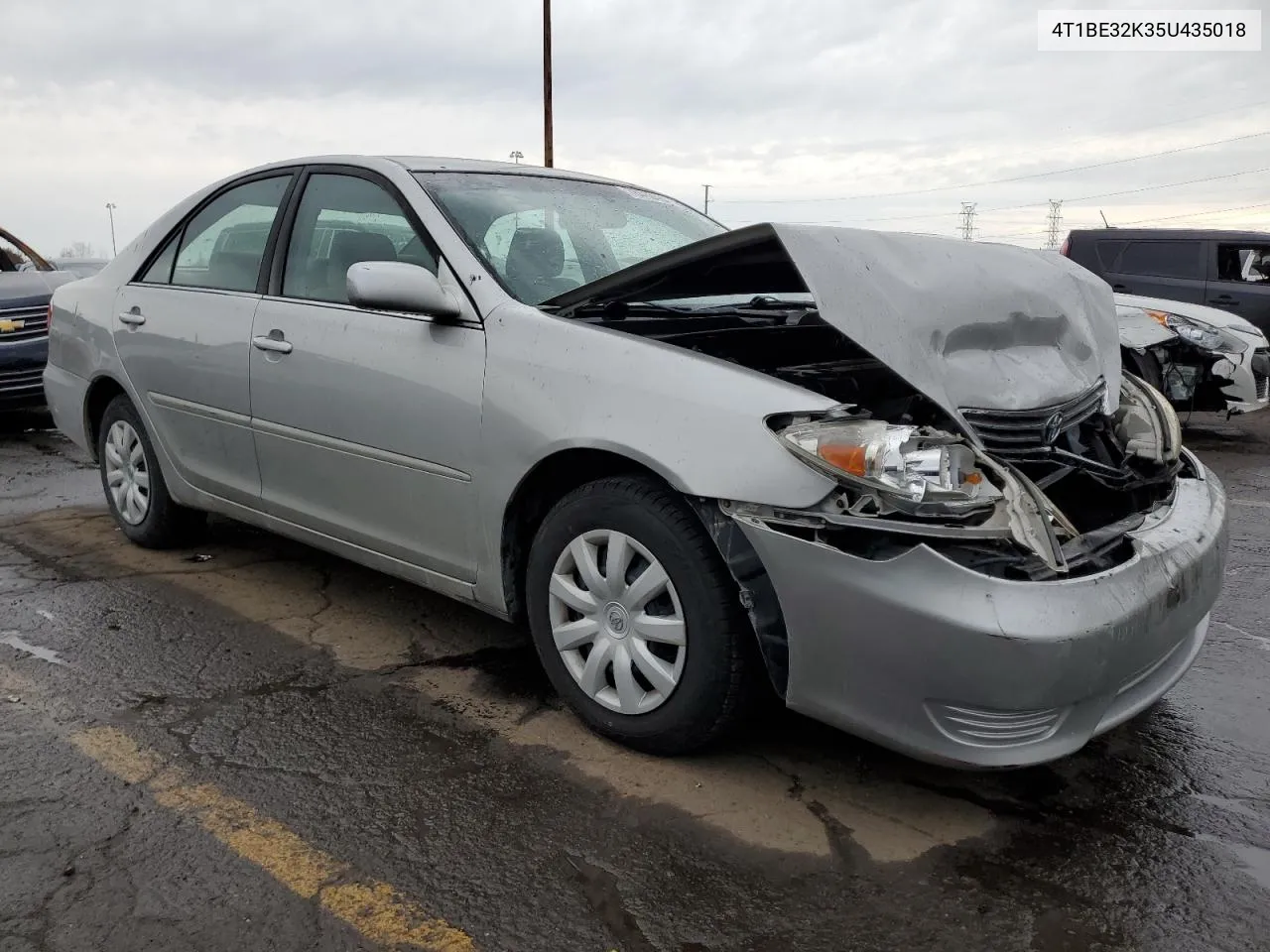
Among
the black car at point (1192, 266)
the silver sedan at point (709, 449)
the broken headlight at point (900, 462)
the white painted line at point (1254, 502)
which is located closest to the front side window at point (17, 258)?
the silver sedan at point (709, 449)

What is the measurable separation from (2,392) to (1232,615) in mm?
8029

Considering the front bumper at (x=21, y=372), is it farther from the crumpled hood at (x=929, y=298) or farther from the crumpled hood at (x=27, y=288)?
the crumpled hood at (x=929, y=298)

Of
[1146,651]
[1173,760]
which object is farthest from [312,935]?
[1173,760]

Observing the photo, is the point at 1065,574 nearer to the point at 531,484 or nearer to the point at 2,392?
the point at 531,484

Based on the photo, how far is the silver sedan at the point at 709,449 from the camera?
2297 mm

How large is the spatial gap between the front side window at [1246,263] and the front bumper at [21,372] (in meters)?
10.7

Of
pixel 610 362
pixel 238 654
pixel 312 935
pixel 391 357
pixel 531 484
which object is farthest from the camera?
pixel 238 654

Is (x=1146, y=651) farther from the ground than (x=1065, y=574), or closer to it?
closer to it

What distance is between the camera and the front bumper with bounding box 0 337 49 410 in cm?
776

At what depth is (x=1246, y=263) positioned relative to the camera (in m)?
10.4

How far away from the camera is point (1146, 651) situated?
241cm

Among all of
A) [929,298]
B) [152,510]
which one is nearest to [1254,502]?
[929,298]

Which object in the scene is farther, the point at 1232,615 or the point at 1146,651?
the point at 1232,615

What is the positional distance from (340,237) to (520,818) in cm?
208
